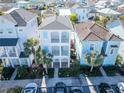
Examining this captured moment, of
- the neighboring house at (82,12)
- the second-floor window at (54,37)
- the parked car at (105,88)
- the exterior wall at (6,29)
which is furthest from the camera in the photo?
the neighboring house at (82,12)

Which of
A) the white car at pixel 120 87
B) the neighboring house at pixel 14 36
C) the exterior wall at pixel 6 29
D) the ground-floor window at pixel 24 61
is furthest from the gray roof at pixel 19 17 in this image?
the white car at pixel 120 87

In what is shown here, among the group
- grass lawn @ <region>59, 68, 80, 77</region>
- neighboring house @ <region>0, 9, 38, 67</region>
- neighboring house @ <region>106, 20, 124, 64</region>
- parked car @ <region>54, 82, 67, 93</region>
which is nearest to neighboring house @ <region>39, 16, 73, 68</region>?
grass lawn @ <region>59, 68, 80, 77</region>

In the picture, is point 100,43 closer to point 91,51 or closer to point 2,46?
point 91,51

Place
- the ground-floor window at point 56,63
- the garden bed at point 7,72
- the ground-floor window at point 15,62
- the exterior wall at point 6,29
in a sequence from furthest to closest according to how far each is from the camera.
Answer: the ground-floor window at point 15,62, the ground-floor window at point 56,63, the garden bed at point 7,72, the exterior wall at point 6,29

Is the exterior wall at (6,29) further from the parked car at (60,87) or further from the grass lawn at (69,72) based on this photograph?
the parked car at (60,87)

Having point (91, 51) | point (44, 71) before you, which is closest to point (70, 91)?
point (44, 71)

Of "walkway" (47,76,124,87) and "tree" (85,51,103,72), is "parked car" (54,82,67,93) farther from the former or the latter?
"tree" (85,51,103,72)

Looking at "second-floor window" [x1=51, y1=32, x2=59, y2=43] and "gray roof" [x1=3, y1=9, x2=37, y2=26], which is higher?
"gray roof" [x1=3, y1=9, x2=37, y2=26]
